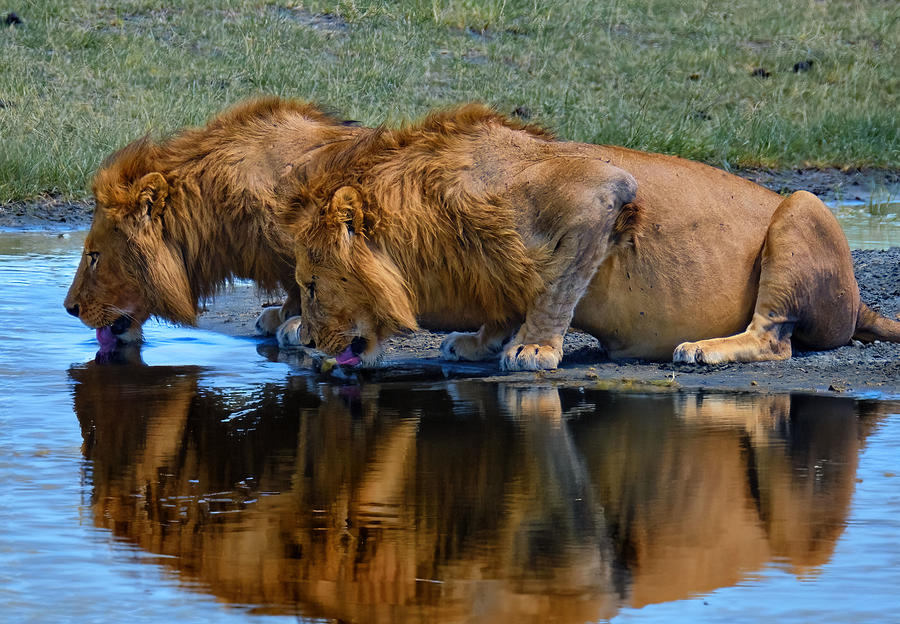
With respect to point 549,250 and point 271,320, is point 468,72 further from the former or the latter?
point 549,250

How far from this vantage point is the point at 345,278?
6004 mm

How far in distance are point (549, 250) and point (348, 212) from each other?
859 millimetres

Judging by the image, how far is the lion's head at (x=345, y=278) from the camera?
5973mm

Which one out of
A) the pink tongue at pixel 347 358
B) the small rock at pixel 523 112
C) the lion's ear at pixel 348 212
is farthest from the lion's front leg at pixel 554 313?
the small rock at pixel 523 112

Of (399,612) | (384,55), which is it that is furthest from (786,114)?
(399,612)

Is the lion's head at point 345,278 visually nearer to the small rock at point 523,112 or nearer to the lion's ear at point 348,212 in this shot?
the lion's ear at point 348,212

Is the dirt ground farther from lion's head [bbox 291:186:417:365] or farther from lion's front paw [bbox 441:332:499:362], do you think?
lion's head [bbox 291:186:417:365]

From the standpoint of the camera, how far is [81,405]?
547 cm

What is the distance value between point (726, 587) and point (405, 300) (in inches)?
118

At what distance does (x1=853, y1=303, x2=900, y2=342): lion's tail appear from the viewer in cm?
670

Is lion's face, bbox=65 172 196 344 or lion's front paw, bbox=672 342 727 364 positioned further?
lion's face, bbox=65 172 196 344

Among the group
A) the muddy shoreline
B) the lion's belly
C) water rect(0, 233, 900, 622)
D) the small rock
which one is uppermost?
the small rock

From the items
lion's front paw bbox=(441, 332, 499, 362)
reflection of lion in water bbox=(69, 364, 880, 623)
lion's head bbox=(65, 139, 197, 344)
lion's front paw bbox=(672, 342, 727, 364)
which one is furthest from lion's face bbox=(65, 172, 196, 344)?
lion's front paw bbox=(672, 342, 727, 364)

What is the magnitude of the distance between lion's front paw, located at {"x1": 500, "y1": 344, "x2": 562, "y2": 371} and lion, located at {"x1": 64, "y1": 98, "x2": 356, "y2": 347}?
1109 mm
